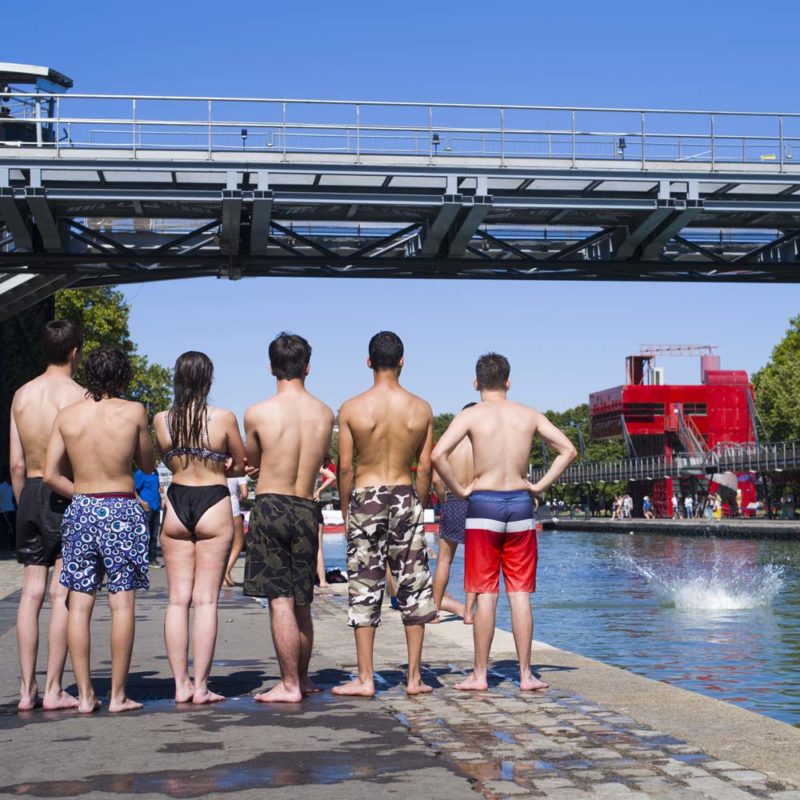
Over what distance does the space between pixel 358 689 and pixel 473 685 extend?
677mm

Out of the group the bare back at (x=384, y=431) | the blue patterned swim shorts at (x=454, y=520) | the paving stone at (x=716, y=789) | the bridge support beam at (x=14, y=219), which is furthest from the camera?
the bridge support beam at (x=14, y=219)

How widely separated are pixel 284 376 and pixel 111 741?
2.31 meters

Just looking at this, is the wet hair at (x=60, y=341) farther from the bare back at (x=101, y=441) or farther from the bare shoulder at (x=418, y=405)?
the bare shoulder at (x=418, y=405)

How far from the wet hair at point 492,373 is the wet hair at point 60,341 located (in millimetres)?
2289

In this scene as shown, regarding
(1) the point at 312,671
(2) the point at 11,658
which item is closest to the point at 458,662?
(1) the point at 312,671

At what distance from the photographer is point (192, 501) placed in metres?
7.23

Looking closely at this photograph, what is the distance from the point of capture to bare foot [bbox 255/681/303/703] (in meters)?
7.21

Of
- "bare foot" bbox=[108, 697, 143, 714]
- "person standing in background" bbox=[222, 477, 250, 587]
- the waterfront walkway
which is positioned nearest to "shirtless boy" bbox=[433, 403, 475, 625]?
the waterfront walkway

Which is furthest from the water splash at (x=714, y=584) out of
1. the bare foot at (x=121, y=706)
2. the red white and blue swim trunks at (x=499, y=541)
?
the bare foot at (x=121, y=706)

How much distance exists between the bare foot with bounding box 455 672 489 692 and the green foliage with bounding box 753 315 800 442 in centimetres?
6399

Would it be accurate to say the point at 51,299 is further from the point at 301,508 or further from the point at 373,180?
the point at 301,508

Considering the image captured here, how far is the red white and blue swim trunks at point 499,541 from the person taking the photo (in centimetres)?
778

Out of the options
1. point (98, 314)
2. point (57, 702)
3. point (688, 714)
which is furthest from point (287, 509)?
point (98, 314)

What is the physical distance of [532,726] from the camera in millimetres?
6426
